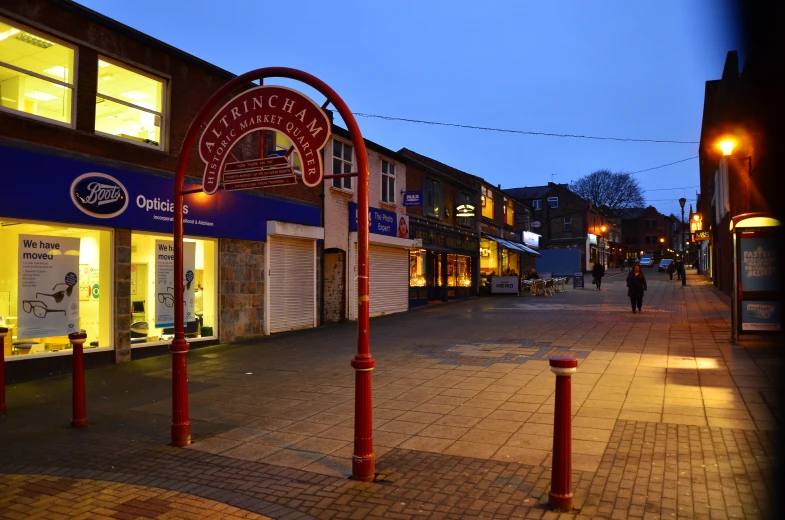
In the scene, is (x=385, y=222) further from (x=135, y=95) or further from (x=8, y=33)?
(x=8, y=33)

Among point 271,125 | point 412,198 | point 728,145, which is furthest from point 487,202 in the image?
point 271,125

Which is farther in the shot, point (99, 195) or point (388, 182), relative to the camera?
point (388, 182)

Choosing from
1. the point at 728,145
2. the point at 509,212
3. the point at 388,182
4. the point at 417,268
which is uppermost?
the point at 509,212

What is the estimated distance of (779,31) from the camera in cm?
141

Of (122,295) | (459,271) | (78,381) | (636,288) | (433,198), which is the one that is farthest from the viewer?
(459,271)

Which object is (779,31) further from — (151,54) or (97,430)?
(151,54)

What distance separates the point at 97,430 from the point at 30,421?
1.15 metres

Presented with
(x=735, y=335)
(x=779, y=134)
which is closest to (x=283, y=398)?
(x=779, y=134)

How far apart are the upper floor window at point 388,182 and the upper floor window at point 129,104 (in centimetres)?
1017

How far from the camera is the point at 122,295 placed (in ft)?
35.6

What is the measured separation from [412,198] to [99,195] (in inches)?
505

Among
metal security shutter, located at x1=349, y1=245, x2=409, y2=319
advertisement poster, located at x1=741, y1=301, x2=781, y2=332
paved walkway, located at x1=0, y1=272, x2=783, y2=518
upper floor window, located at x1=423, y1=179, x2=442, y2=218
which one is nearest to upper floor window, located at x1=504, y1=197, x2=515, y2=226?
upper floor window, located at x1=423, y1=179, x2=442, y2=218

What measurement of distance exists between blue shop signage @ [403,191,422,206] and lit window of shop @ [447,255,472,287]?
223 inches

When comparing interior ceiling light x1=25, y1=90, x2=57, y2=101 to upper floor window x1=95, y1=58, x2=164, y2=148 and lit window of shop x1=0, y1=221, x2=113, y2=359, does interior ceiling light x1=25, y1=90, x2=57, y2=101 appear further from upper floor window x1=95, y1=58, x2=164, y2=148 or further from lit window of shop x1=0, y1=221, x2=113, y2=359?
lit window of shop x1=0, y1=221, x2=113, y2=359
